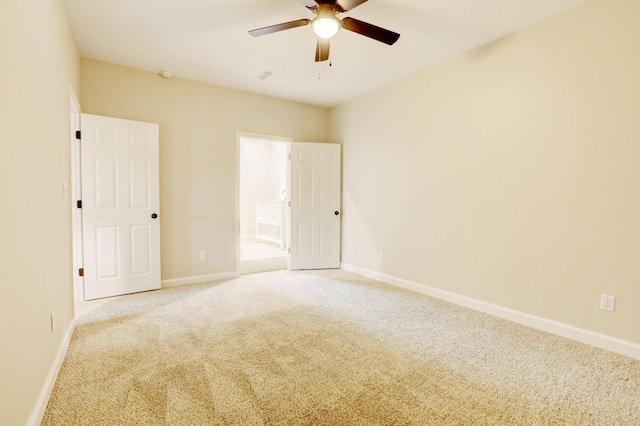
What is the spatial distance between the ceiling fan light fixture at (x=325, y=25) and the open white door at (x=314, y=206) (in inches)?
99.5

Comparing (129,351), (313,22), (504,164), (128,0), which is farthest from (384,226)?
(128,0)

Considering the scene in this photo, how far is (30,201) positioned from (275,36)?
242 cm

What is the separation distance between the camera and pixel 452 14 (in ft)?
8.46

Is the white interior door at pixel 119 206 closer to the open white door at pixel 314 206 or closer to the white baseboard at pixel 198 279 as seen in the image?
the white baseboard at pixel 198 279

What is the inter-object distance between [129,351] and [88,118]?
259cm

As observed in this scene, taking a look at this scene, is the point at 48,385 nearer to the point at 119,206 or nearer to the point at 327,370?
the point at 327,370

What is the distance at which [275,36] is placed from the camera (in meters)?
2.95

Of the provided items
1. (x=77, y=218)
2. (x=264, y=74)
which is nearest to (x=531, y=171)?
(x=264, y=74)

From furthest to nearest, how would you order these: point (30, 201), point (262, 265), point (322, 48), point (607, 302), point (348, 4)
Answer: point (262, 265)
point (322, 48)
point (607, 302)
point (348, 4)
point (30, 201)

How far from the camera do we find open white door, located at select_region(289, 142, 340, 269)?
4.86 metres

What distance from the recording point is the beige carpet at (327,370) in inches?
64.6

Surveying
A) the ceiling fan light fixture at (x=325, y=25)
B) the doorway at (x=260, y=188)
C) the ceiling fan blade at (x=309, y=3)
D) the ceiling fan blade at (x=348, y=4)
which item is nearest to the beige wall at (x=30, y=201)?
the ceiling fan blade at (x=309, y=3)

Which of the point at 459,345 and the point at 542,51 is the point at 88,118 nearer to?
the point at 459,345

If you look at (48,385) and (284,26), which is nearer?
(48,385)
